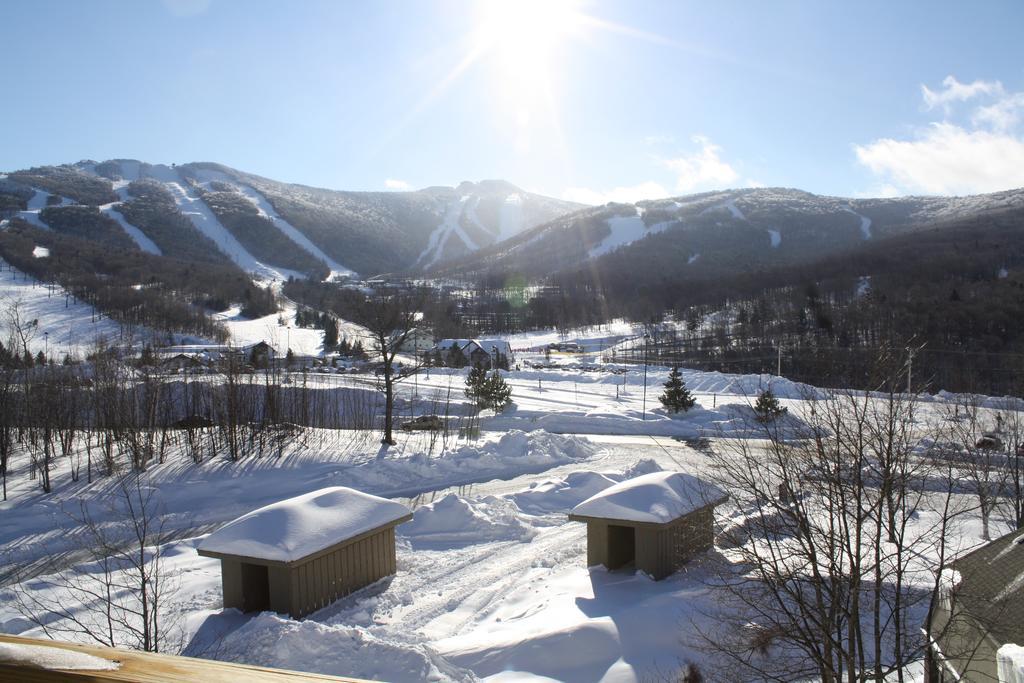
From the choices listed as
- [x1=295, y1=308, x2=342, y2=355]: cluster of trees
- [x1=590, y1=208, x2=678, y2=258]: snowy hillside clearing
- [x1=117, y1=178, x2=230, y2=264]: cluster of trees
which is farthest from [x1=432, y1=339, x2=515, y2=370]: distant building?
[x1=117, y1=178, x2=230, y2=264]: cluster of trees

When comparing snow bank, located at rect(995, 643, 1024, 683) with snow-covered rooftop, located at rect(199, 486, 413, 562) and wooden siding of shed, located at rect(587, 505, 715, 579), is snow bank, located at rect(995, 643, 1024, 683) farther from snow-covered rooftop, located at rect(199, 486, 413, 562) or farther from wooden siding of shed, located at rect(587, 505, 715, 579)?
snow-covered rooftop, located at rect(199, 486, 413, 562)

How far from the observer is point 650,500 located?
1191 centimetres

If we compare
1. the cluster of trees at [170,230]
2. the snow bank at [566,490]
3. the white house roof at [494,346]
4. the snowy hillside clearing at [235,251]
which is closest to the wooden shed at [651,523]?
the snow bank at [566,490]

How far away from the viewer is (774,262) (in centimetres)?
14012

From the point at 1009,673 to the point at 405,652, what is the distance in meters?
5.82

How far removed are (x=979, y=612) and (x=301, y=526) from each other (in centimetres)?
919

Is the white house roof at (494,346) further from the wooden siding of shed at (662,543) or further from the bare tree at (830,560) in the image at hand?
the bare tree at (830,560)

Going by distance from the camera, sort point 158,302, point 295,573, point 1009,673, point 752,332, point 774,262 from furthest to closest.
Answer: point 774,262 → point 158,302 → point 752,332 → point 295,573 → point 1009,673

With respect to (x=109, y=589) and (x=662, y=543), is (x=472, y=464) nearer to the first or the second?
(x=662, y=543)

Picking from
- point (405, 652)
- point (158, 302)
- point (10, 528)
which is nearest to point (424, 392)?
point (10, 528)

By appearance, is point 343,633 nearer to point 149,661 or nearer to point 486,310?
point 149,661

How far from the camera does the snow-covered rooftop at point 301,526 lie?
1045 centimetres

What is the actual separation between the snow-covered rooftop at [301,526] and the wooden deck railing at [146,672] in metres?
9.66

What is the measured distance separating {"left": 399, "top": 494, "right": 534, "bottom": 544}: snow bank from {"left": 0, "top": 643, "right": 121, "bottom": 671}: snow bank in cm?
1352
